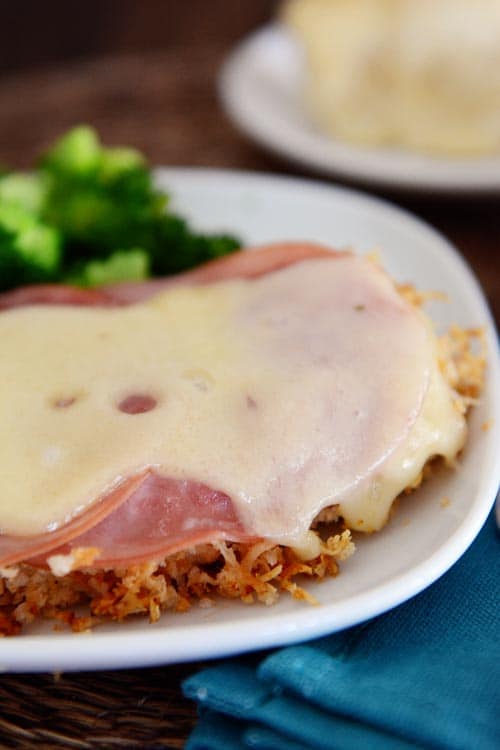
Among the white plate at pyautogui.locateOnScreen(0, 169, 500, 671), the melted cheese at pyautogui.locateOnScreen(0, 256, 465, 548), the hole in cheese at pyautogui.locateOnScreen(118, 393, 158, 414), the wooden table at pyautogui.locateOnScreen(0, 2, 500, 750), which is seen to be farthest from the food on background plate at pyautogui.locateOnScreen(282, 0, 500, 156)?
the hole in cheese at pyautogui.locateOnScreen(118, 393, 158, 414)

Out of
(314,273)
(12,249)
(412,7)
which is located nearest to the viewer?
(314,273)

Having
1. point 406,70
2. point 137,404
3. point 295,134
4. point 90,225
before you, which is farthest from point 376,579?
point 406,70

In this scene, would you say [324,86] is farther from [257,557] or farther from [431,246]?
[257,557]

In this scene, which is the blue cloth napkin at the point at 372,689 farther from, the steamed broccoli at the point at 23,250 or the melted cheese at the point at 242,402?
the steamed broccoli at the point at 23,250

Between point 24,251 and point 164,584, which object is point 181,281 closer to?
point 24,251

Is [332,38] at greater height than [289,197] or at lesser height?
greater

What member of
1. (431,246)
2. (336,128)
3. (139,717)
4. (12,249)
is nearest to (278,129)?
(336,128)
